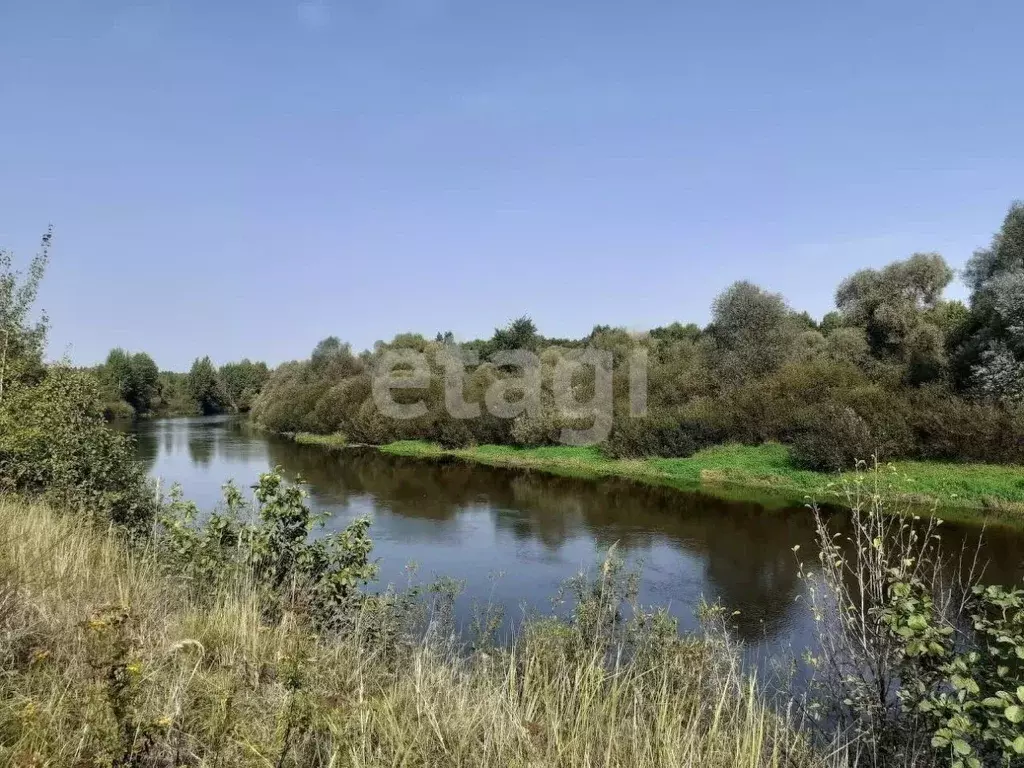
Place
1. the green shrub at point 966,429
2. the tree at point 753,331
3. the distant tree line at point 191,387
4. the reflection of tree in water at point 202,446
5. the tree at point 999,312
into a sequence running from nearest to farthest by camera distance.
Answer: the green shrub at point 966,429, the tree at point 999,312, the reflection of tree in water at point 202,446, the tree at point 753,331, the distant tree line at point 191,387

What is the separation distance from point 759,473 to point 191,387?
80.3 meters

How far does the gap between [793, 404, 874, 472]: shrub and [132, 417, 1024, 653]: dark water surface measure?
4613 mm

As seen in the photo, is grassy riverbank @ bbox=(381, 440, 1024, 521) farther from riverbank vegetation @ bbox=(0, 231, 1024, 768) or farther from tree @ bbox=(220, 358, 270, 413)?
tree @ bbox=(220, 358, 270, 413)

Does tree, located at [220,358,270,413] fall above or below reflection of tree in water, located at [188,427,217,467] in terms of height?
→ above

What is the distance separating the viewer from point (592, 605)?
709cm

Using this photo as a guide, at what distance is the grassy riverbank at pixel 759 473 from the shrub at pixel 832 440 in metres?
0.52

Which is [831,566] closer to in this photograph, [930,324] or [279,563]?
[279,563]

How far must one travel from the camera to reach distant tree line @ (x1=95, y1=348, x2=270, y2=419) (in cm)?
7938

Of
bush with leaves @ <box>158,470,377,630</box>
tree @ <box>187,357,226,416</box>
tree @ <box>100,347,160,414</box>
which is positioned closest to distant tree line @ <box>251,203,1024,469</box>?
bush with leaves @ <box>158,470,377,630</box>

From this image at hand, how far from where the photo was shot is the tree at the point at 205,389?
3469 inches

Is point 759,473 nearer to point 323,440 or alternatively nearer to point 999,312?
point 999,312

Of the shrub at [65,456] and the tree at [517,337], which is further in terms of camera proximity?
the tree at [517,337]

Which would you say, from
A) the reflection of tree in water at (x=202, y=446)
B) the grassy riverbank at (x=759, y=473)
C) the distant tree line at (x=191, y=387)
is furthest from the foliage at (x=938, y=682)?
the distant tree line at (x=191, y=387)

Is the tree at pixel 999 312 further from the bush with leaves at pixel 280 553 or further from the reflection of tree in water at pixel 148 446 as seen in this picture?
the reflection of tree in water at pixel 148 446
